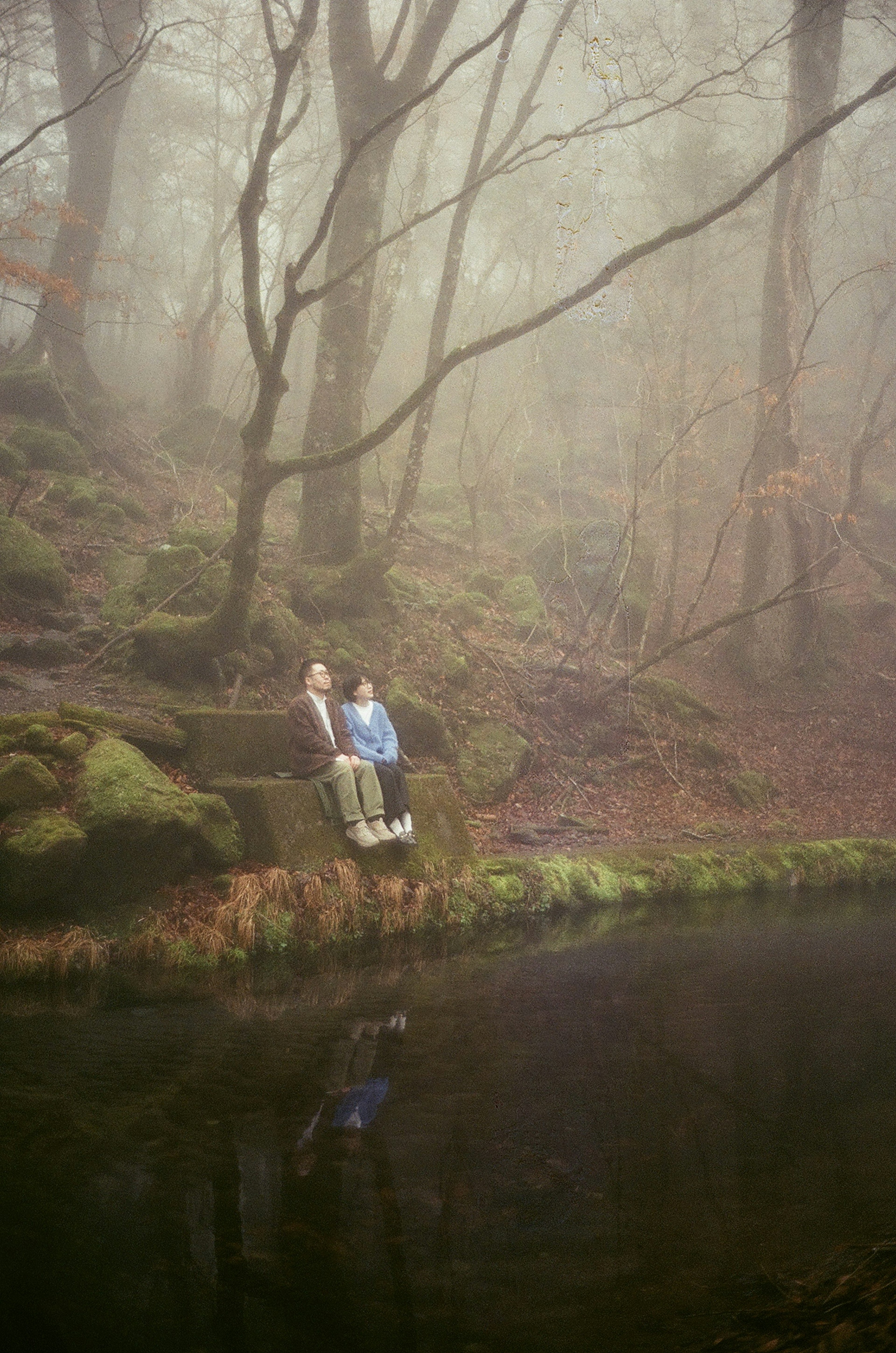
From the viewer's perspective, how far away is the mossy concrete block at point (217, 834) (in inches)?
273

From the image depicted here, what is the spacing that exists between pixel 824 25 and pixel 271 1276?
34.2 ft

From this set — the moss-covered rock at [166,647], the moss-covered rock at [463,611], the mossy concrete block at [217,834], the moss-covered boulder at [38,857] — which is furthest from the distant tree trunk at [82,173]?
the moss-covered boulder at [38,857]

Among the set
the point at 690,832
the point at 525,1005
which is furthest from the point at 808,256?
the point at 525,1005

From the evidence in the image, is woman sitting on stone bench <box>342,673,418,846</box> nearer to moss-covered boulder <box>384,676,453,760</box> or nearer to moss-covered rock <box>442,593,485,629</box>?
moss-covered boulder <box>384,676,453,760</box>

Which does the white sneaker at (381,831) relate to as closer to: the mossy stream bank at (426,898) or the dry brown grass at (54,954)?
the mossy stream bank at (426,898)

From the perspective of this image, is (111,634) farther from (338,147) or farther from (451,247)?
(338,147)

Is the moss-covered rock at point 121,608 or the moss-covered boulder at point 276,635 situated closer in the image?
the moss-covered rock at point 121,608

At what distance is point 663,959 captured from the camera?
7.12m

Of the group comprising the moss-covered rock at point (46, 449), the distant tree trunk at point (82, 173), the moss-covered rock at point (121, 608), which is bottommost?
the moss-covered rock at point (121, 608)

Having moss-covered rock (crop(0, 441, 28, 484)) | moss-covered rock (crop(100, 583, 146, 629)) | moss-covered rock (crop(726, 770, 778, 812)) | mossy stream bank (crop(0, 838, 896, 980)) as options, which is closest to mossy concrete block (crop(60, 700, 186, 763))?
mossy stream bank (crop(0, 838, 896, 980))

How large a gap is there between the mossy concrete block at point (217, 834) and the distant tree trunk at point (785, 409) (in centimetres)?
1191

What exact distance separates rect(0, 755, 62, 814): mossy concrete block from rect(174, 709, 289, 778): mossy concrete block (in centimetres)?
168

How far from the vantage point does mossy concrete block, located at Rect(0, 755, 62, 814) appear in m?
5.99

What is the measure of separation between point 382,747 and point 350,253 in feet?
25.5
